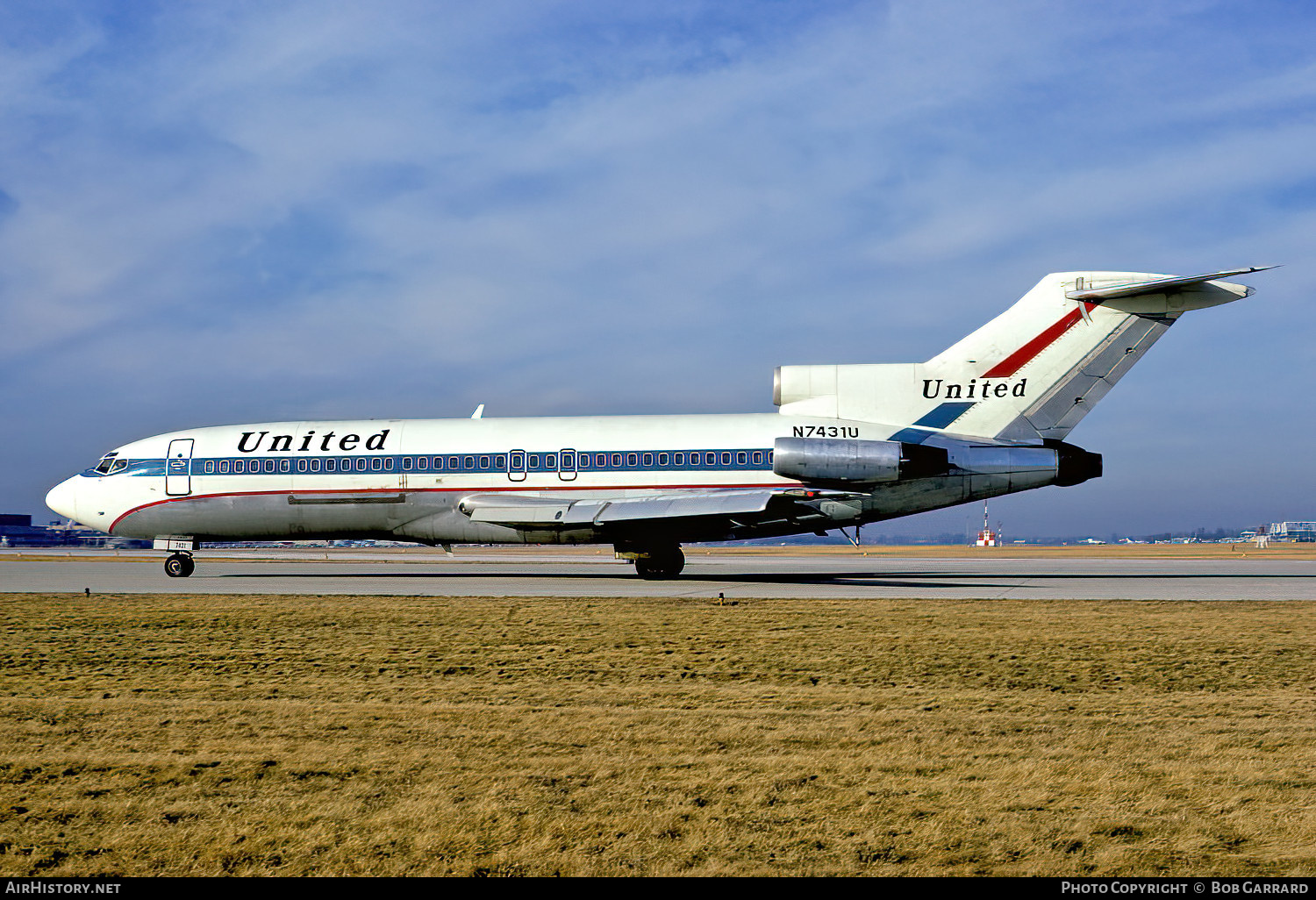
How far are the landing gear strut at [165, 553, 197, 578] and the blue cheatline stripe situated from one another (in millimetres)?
19342

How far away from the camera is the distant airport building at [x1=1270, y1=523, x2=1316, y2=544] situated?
132375 millimetres

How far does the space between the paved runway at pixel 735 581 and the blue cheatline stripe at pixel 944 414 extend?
3.86 meters

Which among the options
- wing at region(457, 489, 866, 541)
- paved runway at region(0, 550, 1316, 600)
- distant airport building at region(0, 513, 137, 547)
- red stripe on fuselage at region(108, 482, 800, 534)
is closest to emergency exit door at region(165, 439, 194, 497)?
red stripe on fuselage at region(108, 482, 800, 534)

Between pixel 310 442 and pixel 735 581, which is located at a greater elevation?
pixel 310 442

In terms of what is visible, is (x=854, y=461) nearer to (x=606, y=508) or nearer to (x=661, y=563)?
(x=661, y=563)

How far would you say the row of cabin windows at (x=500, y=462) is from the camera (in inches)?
936

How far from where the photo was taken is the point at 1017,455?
2291 cm

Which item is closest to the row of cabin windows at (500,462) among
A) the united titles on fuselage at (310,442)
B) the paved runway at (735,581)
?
the united titles on fuselage at (310,442)

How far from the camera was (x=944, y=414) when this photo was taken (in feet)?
78.1

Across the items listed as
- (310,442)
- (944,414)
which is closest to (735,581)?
(944,414)

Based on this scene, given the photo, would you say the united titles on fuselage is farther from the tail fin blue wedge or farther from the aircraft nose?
the tail fin blue wedge

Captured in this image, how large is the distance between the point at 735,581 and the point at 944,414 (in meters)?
6.49
